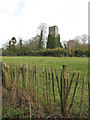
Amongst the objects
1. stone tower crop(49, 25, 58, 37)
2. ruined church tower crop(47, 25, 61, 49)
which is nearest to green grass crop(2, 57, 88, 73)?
ruined church tower crop(47, 25, 61, 49)

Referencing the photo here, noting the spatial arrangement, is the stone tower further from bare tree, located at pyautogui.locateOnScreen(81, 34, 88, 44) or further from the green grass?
the green grass

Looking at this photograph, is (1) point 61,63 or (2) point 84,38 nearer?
(1) point 61,63

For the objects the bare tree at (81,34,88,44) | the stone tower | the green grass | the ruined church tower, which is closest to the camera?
the green grass

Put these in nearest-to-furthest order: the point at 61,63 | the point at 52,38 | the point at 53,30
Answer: the point at 61,63 < the point at 52,38 < the point at 53,30

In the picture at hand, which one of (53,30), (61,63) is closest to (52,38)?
(53,30)

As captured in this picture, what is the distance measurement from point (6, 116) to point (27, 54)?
22269mm

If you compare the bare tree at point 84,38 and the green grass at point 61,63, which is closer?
the green grass at point 61,63

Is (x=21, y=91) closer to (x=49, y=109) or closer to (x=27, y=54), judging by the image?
(x=49, y=109)

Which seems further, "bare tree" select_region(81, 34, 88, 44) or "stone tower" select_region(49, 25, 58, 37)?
"stone tower" select_region(49, 25, 58, 37)

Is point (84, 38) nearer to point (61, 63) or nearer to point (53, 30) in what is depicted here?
point (53, 30)

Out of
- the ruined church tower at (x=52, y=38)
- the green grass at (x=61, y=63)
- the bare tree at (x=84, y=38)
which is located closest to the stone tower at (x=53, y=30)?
the ruined church tower at (x=52, y=38)

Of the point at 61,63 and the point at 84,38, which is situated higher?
the point at 84,38

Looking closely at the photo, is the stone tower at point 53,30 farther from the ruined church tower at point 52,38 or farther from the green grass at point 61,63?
the green grass at point 61,63

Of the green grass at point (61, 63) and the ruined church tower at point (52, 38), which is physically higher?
the ruined church tower at point (52, 38)
